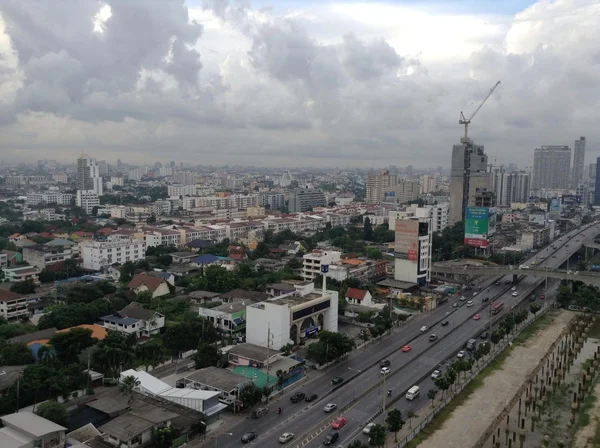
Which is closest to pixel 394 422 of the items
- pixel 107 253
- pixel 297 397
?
pixel 297 397

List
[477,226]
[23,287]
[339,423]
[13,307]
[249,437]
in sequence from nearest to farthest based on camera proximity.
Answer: [249,437]
[339,423]
[13,307]
[23,287]
[477,226]

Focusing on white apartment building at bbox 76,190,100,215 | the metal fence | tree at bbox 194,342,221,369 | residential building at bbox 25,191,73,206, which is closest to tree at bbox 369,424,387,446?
the metal fence

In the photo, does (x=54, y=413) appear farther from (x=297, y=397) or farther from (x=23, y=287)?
(x=23, y=287)

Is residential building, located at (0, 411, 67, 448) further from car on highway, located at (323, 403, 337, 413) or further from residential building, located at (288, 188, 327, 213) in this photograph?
residential building, located at (288, 188, 327, 213)

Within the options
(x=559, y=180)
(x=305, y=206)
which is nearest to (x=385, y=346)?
(x=305, y=206)

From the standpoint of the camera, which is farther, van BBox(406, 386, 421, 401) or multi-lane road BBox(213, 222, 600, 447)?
van BBox(406, 386, 421, 401)

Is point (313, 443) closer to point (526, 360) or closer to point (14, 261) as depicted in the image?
point (526, 360)

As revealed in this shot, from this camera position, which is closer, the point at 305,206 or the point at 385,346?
the point at 385,346
